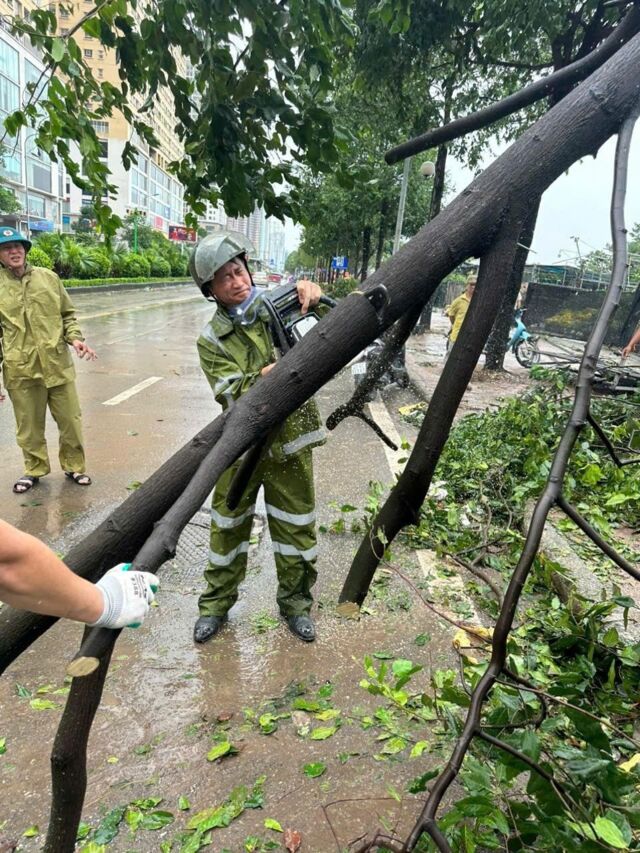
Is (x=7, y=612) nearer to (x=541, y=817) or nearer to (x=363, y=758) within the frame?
(x=541, y=817)

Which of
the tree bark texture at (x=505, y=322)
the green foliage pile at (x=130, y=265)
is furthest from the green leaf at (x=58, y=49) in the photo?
the green foliage pile at (x=130, y=265)

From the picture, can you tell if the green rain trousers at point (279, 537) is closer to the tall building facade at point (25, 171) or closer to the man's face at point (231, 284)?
the man's face at point (231, 284)

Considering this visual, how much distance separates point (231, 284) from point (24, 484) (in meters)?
3.04

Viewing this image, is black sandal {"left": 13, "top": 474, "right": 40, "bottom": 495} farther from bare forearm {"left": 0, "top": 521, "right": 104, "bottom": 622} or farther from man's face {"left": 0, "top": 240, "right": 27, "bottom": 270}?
bare forearm {"left": 0, "top": 521, "right": 104, "bottom": 622}

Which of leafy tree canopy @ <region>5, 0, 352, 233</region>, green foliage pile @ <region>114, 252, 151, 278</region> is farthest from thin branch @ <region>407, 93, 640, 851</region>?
green foliage pile @ <region>114, 252, 151, 278</region>

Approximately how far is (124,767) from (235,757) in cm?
42

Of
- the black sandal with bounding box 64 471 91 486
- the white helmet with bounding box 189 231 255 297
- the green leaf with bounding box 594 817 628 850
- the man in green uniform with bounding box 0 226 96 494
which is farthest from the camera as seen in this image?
the black sandal with bounding box 64 471 91 486

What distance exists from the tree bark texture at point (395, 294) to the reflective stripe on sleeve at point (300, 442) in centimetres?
174

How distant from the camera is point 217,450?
1074 mm

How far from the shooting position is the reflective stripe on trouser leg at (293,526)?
3064 millimetres

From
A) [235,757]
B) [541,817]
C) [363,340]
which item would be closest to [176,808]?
[235,757]

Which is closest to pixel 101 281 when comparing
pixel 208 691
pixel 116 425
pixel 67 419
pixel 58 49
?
pixel 116 425

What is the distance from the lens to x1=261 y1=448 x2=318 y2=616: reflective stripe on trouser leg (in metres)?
3.06

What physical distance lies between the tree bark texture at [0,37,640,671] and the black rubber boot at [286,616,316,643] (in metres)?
2.07
